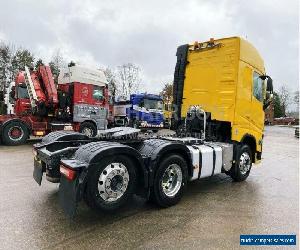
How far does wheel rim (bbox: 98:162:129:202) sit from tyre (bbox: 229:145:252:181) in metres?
3.25

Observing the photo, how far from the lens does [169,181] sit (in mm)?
4938

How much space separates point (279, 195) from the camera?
5.84 meters

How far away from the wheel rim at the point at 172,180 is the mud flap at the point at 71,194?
153 centimetres

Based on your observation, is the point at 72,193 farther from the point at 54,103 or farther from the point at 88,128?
the point at 88,128

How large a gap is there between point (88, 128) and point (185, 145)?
9.37 meters

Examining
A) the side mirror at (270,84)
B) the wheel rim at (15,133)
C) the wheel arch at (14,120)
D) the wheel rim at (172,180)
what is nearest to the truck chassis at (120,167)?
the wheel rim at (172,180)

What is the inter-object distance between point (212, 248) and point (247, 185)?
3329mm

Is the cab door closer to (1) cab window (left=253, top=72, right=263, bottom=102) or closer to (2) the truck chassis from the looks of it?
(1) cab window (left=253, top=72, right=263, bottom=102)

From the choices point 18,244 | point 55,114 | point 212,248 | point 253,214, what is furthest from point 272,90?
point 55,114

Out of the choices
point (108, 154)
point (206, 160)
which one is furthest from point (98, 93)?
point (108, 154)

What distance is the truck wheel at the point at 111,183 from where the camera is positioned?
12.7ft

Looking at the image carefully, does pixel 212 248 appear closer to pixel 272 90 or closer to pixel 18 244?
pixel 18 244

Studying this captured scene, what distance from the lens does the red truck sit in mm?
12086

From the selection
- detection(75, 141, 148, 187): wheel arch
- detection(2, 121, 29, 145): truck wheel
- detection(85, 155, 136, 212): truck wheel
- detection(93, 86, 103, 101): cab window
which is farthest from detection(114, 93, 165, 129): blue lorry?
detection(85, 155, 136, 212): truck wheel
